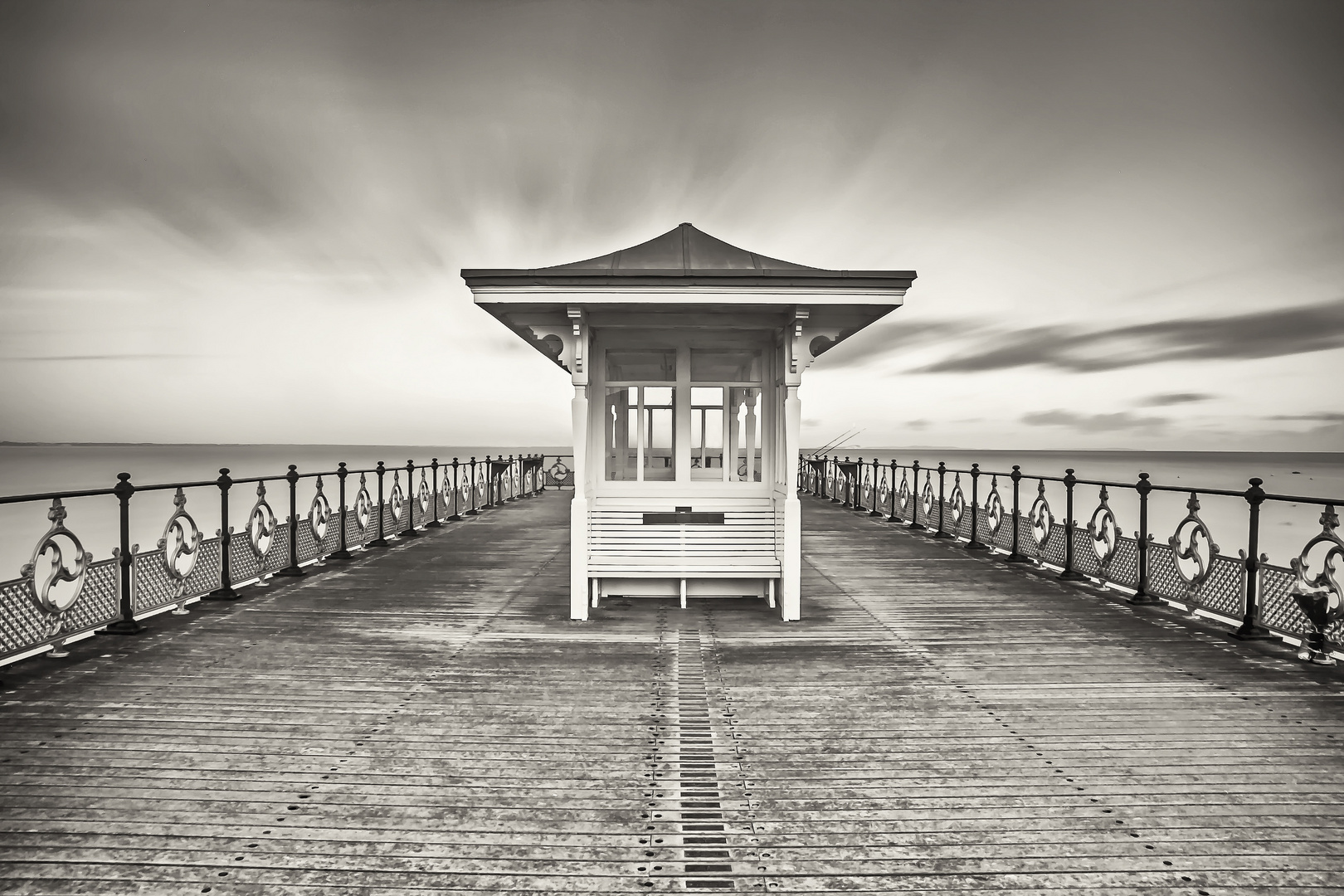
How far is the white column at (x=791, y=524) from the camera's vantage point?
20.1 ft

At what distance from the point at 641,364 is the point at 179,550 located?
16.9 feet

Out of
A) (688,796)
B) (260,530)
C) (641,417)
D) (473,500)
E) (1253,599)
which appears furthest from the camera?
(473,500)

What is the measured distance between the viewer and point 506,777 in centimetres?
315

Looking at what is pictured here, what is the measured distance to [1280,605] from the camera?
17.4ft

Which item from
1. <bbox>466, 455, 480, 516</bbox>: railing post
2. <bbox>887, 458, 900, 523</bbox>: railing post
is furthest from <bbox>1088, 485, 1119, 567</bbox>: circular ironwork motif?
<bbox>466, 455, 480, 516</bbox>: railing post

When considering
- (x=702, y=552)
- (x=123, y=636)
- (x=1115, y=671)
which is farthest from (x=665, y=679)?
(x=123, y=636)

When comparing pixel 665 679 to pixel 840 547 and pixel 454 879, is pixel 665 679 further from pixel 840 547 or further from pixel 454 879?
pixel 840 547

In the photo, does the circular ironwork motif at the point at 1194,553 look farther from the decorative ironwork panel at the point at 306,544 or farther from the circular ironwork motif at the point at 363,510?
the circular ironwork motif at the point at 363,510

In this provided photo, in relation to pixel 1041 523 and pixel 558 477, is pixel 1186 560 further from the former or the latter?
pixel 558 477

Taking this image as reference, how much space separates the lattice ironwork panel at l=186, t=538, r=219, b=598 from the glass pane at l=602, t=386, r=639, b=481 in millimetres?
4354

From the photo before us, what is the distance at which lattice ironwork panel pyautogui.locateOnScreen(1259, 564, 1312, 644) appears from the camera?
5129 mm

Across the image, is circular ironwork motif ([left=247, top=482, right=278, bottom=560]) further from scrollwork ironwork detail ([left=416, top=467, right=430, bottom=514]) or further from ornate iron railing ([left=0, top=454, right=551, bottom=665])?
scrollwork ironwork detail ([left=416, top=467, right=430, bottom=514])

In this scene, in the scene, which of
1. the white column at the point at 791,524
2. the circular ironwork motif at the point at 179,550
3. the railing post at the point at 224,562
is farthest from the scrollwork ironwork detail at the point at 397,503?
the white column at the point at 791,524

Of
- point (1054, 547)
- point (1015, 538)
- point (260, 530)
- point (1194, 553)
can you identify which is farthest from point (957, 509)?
point (260, 530)
